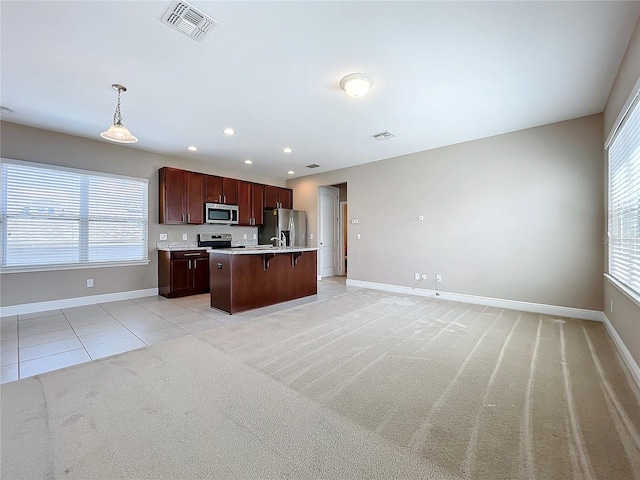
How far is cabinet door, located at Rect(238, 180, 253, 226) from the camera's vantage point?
6414 millimetres

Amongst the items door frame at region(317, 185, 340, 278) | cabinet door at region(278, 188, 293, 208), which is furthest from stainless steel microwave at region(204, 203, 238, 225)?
door frame at region(317, 185, 340, 278)

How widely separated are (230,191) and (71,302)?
3.37 meters

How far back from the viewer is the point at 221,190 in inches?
238

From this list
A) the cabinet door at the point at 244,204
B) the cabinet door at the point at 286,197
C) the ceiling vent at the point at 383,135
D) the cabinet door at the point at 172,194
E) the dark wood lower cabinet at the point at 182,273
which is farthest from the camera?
the cabinet door at the point at 286,197

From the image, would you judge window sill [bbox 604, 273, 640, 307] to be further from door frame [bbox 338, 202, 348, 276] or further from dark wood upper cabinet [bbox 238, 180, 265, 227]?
dark wood upper cabinet [bbox 238, 180, 265, 227]

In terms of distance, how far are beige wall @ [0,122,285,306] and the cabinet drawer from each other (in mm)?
641

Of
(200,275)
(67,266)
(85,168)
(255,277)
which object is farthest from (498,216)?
(67,266)

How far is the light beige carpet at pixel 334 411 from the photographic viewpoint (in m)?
1.36

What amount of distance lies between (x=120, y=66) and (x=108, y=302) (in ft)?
12.6

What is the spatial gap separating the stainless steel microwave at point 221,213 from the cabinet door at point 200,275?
0.91 m

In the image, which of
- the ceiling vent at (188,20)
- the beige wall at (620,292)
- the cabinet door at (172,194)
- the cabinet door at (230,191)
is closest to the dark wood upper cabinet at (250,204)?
the cabinet door at (230,191)

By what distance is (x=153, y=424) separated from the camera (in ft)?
5.40

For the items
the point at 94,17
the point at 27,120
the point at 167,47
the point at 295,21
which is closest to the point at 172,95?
the point at 167,47

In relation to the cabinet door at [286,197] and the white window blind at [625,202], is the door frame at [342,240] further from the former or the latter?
the white window blind at [625,202]
